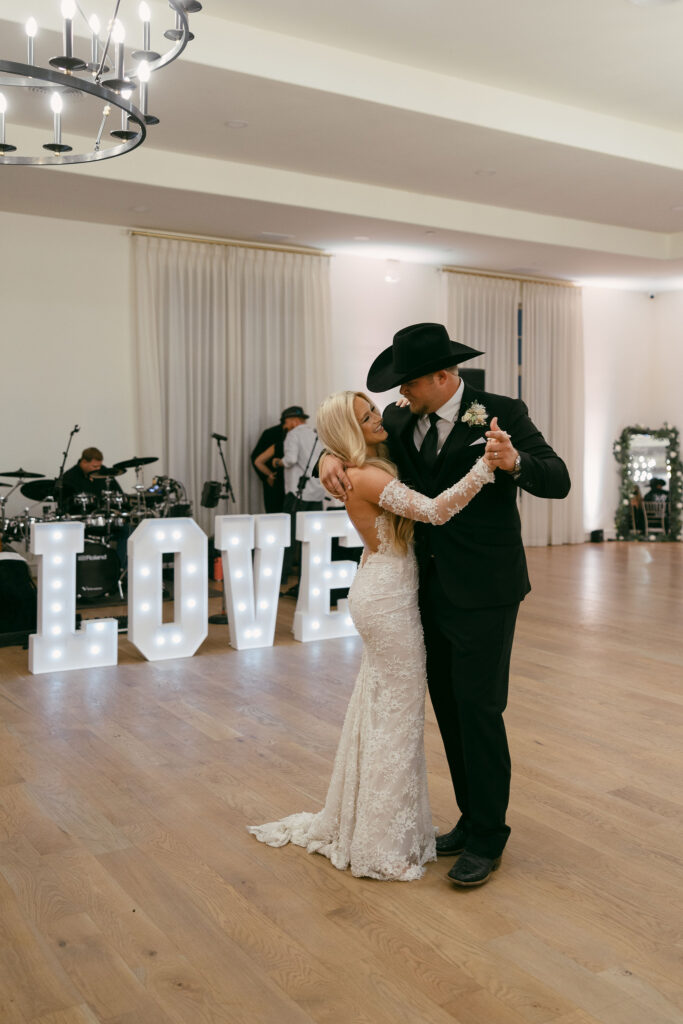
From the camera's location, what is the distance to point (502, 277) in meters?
12.1

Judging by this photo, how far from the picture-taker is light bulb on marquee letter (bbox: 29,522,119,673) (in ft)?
18.0

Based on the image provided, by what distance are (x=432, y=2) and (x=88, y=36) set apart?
2.10 m

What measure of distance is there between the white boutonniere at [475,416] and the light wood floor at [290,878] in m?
1.40

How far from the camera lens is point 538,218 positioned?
1009 centimetres

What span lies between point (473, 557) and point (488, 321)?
31.5 feet

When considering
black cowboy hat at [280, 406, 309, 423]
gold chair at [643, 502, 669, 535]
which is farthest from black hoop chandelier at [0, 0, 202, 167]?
gold chair at [643, 502, 669, 535]

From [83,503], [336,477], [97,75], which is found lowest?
[83,503]

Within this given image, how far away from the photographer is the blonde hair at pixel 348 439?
287cm

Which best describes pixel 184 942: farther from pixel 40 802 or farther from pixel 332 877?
pixel 40 802

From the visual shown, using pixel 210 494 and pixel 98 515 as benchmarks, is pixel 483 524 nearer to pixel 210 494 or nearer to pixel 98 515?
pixel 98 515

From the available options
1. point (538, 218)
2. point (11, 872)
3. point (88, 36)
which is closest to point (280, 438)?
point (538, 218)

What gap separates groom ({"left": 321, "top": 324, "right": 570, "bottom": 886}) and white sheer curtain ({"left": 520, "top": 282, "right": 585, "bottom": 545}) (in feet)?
31.0

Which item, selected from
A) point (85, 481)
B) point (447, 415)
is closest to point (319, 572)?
point (85, 481)

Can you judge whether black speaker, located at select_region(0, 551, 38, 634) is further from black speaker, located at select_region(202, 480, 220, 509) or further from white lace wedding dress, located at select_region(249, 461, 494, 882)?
white lace wedding dress, located at select_region(249, 461, 494, 882)
